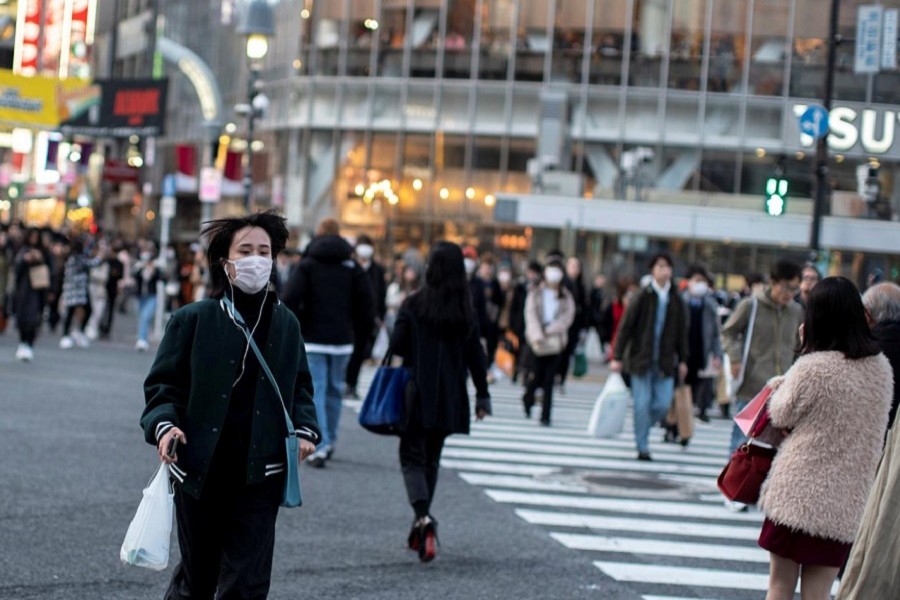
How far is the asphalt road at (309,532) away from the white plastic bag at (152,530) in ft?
7.58

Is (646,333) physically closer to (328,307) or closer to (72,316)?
(328,307)

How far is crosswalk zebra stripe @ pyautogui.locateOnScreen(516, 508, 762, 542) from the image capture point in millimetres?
11492

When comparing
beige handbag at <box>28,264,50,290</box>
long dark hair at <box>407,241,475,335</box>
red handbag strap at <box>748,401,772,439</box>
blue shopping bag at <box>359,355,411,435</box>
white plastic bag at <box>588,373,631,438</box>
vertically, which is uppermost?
long dark hair at <box>407,241,475,335</box>

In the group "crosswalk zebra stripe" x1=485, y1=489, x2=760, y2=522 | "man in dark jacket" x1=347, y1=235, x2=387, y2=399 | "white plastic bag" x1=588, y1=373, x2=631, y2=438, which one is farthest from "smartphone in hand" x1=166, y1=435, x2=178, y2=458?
"white plastic bag" x1=588, y1=373, x2=631, y2=438

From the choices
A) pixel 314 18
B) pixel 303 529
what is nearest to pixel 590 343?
pixel 314 18

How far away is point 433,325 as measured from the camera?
984 centimetres

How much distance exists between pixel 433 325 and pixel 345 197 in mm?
36848

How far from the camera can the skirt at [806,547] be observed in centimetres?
698

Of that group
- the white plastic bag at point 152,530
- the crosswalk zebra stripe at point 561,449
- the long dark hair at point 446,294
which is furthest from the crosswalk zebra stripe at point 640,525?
the white plastic bag at point 152,530

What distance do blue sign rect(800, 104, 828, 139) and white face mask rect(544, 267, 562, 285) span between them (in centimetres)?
556

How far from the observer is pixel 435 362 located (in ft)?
32.1

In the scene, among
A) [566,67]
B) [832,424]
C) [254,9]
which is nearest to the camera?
[832,424]

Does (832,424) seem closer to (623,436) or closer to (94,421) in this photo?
(94,421)

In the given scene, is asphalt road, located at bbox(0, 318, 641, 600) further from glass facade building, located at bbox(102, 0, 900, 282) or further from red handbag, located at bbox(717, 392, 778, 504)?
glass facade building, located at bbox(102, 0, 900, 282)
